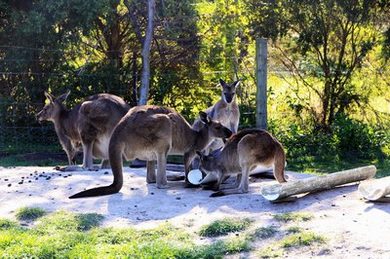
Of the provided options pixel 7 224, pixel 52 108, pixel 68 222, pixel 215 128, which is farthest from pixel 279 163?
pixel 52 108

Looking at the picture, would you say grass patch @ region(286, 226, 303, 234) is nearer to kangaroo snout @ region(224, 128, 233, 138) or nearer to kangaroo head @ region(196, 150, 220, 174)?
kangaroo head @ region(196, 150, 220, 174)

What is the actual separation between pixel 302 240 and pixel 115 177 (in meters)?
2.59

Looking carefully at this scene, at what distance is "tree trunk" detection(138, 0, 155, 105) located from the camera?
37.3 feet

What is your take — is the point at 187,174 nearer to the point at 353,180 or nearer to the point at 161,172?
the point at 161,172

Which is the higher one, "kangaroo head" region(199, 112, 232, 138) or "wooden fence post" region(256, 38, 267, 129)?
"wooden fence post" region(256, 38, 267, 129)

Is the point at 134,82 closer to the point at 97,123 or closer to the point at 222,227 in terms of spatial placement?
the point at 97,123

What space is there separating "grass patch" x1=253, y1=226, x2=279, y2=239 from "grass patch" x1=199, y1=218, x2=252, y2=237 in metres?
0.21

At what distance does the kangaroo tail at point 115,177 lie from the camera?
7.08 m

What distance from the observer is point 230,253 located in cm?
532

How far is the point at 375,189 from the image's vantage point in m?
6.35

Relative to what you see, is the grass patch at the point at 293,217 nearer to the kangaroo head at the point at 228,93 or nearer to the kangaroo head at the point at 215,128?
the kangaroo head at the point at 215,128

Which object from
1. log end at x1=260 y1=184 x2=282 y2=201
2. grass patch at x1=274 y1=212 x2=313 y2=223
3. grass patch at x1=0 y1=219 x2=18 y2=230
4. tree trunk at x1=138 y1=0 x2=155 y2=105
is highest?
tree trunk at x1=138 y1=0 x2=155 y2=105

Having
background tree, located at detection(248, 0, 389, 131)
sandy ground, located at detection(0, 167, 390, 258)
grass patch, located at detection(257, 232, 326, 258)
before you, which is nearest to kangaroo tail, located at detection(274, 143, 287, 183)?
sandy ground, located at detection(0, 167, 390, 258)

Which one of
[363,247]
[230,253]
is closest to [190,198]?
[230,253]
